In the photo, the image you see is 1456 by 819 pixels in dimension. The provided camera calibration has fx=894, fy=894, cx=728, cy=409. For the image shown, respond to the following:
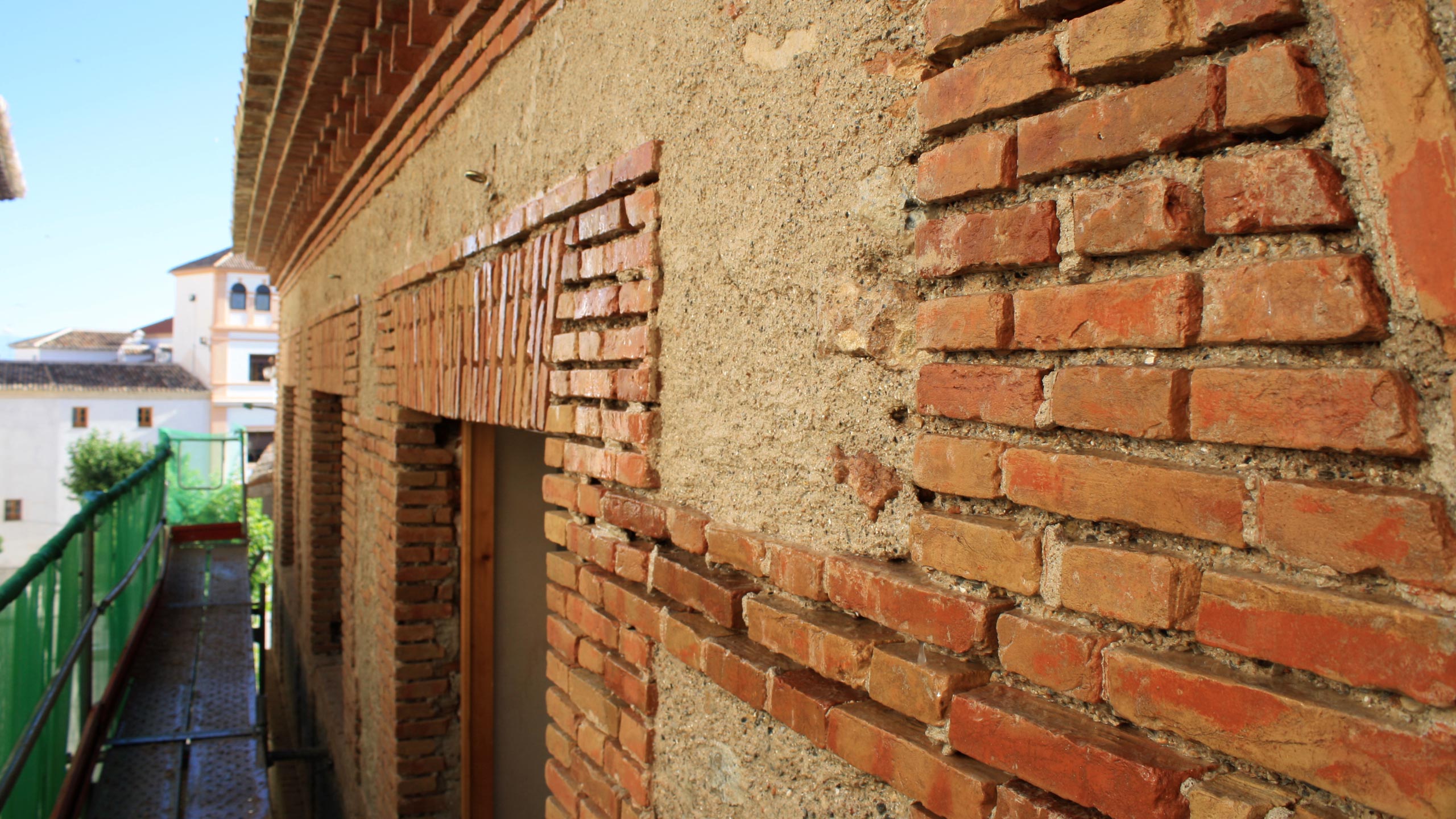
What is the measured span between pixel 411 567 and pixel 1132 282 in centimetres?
331

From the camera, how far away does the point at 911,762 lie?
1112mm

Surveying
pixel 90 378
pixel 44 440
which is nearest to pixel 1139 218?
pixel 90 378

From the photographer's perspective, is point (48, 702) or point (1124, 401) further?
point (48, 702)

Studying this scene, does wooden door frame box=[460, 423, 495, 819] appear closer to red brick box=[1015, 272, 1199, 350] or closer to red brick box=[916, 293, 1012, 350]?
red brick box=[916, 293, 1012, 350]

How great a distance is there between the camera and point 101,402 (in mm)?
33812

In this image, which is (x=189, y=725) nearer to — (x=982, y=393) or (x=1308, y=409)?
(x=982, y=393)

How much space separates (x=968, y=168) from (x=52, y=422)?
4122cm

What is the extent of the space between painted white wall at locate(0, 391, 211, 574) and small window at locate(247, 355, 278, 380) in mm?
3130

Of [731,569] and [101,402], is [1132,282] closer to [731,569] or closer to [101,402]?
[731,569]

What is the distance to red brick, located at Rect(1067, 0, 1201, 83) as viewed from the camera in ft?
2.86

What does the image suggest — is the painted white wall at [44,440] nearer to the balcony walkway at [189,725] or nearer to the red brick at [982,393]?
the balcony walkway at [189,725]

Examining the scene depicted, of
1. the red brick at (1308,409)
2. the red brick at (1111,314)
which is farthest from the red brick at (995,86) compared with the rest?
the red brick at (1308,409)

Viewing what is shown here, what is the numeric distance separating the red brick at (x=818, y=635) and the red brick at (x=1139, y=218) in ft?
1.94

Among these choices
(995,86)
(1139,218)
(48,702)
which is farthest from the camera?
(48,702)
